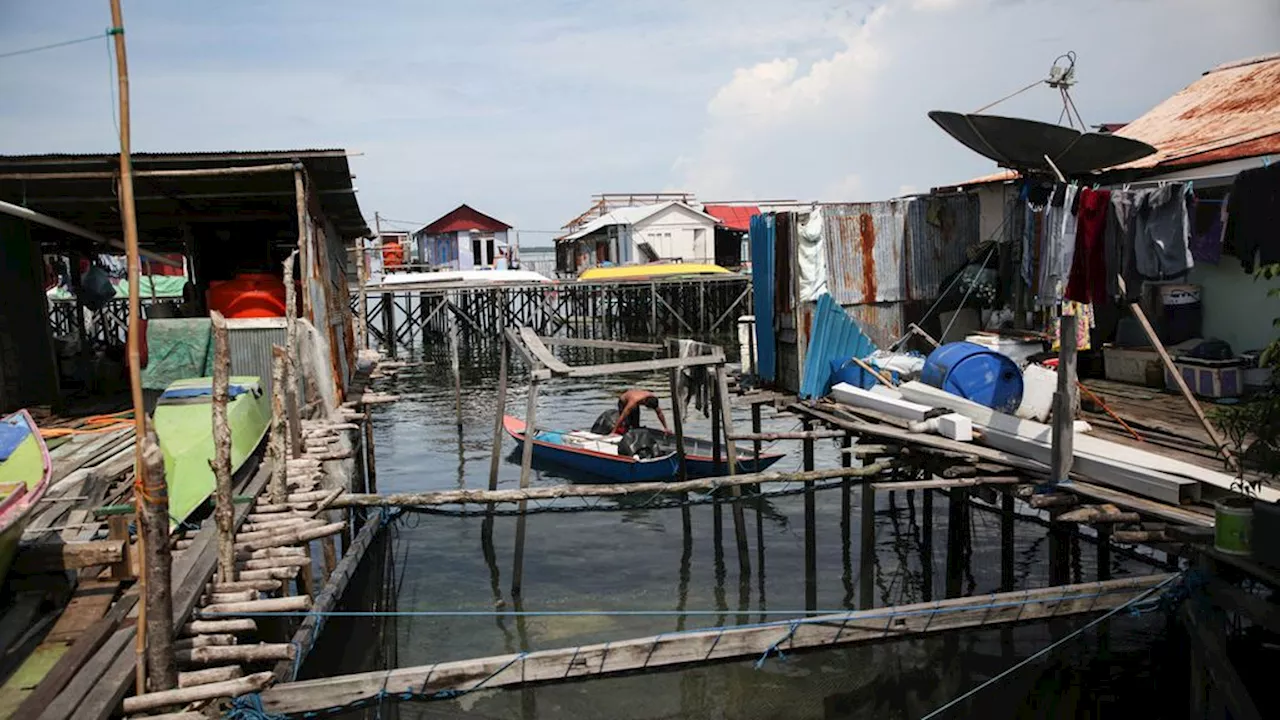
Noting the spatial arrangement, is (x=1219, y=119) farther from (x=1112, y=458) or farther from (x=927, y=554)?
(x=1112, y=458)

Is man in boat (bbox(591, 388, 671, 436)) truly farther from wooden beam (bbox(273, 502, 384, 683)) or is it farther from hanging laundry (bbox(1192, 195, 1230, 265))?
hanging laundry (bbox(1192, 195, 1230, 265))

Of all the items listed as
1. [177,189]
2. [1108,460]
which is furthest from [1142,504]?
[177,189]

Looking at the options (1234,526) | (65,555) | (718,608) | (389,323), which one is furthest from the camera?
(389,323)

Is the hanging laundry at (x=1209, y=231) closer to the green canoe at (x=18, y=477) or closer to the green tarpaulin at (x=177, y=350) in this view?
the green canoe at (x=18, y=477)

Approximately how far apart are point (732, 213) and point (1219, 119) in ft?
150

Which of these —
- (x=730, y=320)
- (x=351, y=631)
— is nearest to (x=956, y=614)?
(x=351, y=631)

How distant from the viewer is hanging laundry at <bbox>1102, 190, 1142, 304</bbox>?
9938 mm

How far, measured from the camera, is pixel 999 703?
10367mm

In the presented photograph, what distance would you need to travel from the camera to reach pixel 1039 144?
9.35 m

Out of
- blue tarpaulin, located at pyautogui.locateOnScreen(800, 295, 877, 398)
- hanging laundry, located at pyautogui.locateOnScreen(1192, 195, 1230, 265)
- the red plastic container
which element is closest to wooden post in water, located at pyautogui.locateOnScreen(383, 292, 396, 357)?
the red plastic container

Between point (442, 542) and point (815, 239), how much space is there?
8937mm

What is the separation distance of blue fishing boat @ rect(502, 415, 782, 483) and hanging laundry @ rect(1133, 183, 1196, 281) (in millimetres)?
8858

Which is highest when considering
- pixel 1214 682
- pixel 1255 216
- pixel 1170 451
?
pixel 1255 216

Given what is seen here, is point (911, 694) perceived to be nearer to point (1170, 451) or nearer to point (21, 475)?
point (1170, 451)
